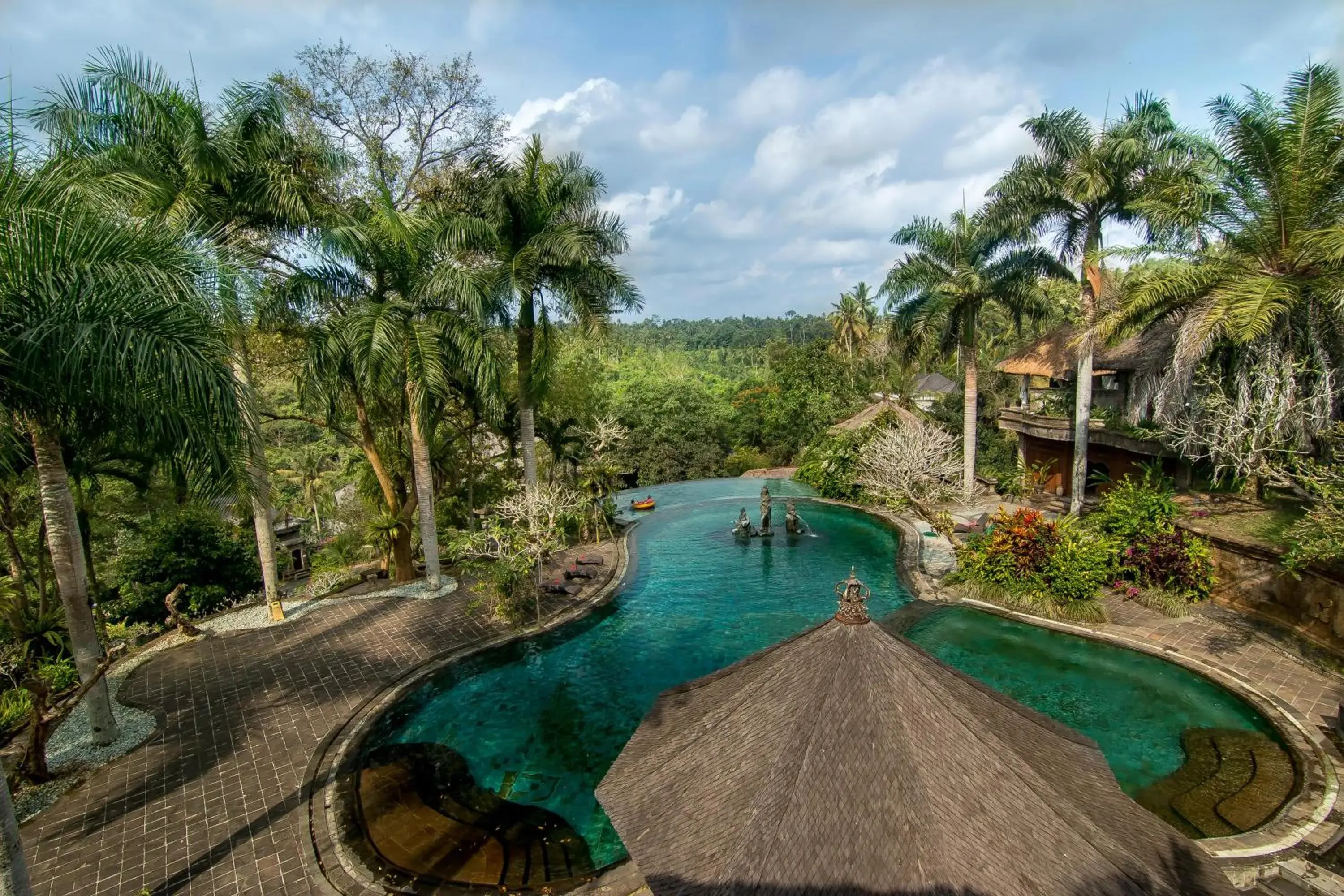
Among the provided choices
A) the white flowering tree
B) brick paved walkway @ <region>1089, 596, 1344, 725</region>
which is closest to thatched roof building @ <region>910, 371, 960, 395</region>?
the white flowering tree

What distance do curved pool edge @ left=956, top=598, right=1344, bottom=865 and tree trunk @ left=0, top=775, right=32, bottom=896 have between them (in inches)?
463

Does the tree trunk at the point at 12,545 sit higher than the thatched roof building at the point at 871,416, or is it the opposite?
the thatched roof building at the point at 871,416

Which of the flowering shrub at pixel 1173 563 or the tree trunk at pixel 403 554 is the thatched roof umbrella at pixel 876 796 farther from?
the tree trunk at pixel 403 554

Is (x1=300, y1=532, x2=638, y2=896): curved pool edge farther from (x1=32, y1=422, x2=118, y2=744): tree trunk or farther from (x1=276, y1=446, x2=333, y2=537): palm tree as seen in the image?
(x1=276, y1=446, x2=333, y2=537): palm tree

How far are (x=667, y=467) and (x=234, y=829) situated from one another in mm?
27867

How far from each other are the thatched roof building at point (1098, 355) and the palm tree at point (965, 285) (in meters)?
2.09

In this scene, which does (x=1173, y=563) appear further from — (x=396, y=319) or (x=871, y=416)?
(x=396, y=319)

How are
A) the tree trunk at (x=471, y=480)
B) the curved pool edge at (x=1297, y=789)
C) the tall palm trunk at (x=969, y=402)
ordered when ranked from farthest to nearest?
the tall palm trunk at (x=969, y=402), the tree trunk at (x=471, y=480), the curved pool edge at (x=1297, y=789)

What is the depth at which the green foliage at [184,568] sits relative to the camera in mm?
15500

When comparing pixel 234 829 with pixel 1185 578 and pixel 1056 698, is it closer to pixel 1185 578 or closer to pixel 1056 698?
pixel 1056 698

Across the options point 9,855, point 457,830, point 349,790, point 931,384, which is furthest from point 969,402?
point 931,384

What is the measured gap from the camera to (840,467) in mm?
26516

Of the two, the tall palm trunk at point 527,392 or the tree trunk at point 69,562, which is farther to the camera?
the tall palm trunk at point 527,392

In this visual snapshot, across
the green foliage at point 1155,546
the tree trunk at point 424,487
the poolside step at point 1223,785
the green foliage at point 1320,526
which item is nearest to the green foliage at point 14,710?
the tree trunk at point 424,487
